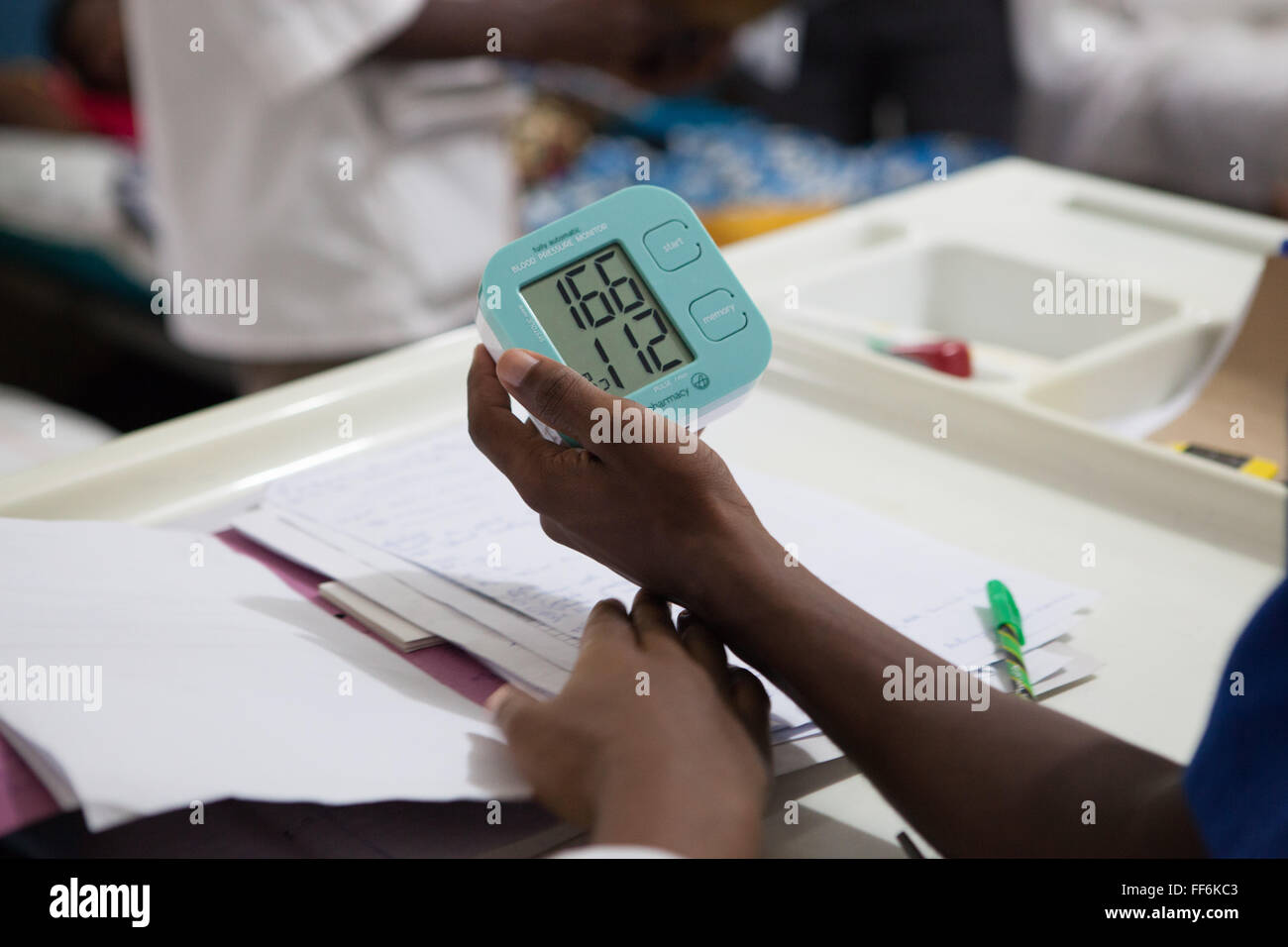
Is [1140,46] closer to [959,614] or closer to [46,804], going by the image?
[959,614]

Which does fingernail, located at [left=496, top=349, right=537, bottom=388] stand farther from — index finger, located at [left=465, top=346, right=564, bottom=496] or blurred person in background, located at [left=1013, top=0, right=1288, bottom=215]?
blurred person in background, located at [left=1013, top=0, right=1288, bottom=215]

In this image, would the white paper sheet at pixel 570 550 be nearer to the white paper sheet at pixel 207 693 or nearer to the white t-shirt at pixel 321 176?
the white paper sheet at pixel 207 693

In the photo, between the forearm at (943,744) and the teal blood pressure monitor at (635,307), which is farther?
the teal blood pressure monitor at (635,307)

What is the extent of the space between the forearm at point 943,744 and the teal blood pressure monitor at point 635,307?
4.3 inches

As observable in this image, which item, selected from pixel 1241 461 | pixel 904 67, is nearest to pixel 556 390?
pixel 1241 461

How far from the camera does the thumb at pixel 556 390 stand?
0.62m

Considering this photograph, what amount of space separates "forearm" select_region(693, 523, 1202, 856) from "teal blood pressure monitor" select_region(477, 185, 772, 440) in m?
0.11

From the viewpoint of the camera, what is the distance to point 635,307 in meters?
0.69

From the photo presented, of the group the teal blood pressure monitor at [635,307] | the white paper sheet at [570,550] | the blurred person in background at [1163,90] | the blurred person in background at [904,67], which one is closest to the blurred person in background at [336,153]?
the white paper sheet at [570,550]

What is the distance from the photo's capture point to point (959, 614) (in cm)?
71

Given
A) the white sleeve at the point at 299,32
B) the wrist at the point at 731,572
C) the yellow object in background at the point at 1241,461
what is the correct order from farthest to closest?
the white sleeve at the point at 299,32
the yellow object in background at the point at 1241,461
the wrist at the point at 731,572

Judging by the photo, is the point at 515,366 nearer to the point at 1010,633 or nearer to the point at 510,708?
the point at 510,708

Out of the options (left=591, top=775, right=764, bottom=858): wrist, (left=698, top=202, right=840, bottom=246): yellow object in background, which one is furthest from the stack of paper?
(left=698, top=202, right=840, bottom=246): yellow object in background
